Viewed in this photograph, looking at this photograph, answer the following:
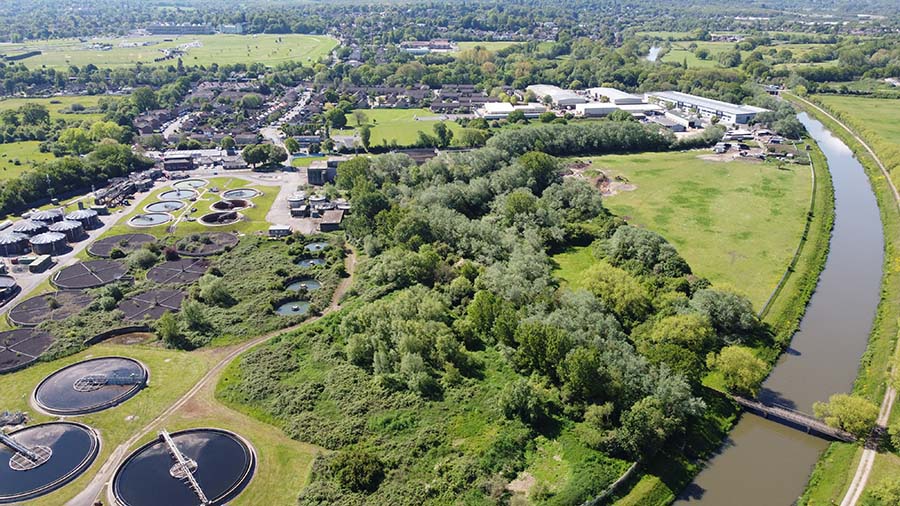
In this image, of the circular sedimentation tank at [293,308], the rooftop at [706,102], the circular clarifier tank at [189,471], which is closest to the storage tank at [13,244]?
the circular sedimentation tank at [293,308]

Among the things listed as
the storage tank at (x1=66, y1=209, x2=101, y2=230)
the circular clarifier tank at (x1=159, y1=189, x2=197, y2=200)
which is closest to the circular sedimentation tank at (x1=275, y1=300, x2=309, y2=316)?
the storage tank at (x1=66, y1=209, x2=101, y2=230)

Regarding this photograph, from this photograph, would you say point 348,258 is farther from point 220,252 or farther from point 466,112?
point 466,112

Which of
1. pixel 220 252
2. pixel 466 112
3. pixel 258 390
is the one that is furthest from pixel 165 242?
pixel 466 112

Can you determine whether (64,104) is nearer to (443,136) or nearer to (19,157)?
(19,157)

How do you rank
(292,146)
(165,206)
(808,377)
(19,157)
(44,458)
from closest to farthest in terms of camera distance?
1. (44,458)
2. (808,377)
3. (165,206)
4. (19,157)
5. (292,146)

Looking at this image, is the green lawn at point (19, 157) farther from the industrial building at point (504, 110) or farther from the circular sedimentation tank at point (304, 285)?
the industrial building at point (504, 110)

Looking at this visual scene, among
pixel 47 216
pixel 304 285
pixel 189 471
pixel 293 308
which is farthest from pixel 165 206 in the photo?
pixel 189 471

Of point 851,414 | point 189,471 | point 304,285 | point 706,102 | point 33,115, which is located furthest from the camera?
point 706,102
